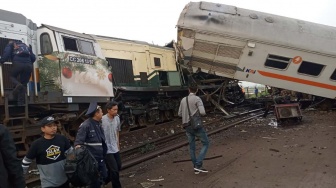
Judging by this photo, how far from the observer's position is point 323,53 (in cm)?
1165

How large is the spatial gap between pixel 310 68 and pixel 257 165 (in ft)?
23.8

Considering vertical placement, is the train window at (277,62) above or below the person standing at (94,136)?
above

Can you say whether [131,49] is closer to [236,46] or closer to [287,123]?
[236,46]

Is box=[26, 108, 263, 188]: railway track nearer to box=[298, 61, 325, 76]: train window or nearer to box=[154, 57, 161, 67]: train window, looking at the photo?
box=[154, 57, 161, 67]: train window

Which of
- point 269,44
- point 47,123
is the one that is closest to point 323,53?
point 269,44

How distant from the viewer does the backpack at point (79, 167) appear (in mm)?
3639

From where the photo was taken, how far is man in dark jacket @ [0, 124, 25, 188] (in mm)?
2735

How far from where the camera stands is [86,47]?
8.95 m

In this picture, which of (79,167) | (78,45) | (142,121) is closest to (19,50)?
(78,45)

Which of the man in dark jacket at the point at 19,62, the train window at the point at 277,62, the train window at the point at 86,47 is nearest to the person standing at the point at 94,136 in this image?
the man in dark jacket at the point at 19,62

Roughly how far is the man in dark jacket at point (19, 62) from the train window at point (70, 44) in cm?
133

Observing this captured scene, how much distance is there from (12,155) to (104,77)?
6.47 meters

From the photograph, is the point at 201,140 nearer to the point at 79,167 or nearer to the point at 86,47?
the point at 79,167

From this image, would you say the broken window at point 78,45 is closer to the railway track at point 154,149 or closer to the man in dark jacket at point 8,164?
the railway track at point 154,149
